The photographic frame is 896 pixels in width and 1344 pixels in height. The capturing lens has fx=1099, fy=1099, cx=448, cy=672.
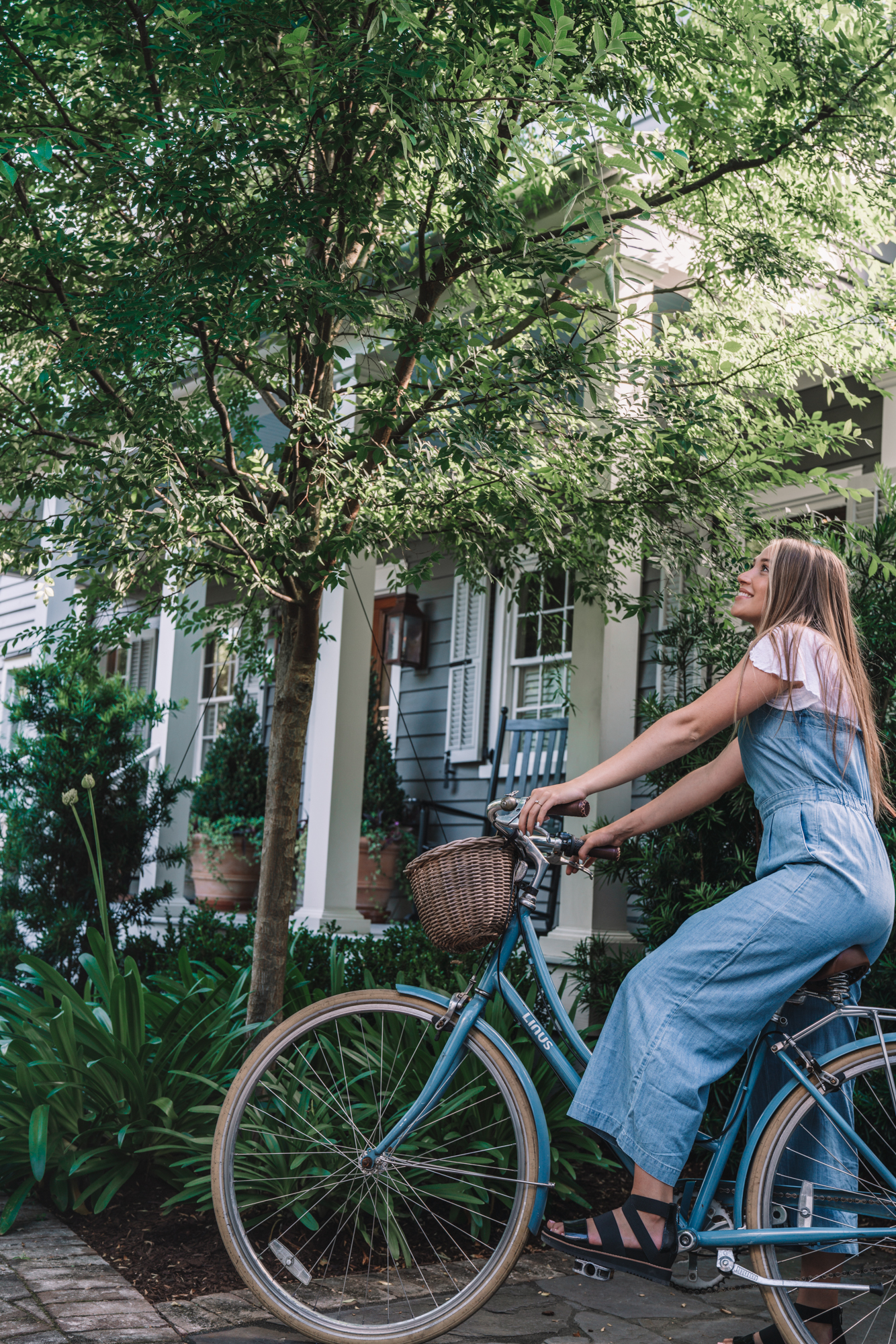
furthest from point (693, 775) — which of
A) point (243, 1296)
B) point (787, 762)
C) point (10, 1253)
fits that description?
point (10, 1253)

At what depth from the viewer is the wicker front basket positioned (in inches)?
85.0

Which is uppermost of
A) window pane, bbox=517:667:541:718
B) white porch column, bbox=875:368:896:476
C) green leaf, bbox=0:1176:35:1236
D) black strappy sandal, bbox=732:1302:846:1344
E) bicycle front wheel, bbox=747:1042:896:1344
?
white porch column, bbox=875:368:896:476

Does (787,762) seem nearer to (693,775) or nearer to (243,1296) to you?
(693,775)

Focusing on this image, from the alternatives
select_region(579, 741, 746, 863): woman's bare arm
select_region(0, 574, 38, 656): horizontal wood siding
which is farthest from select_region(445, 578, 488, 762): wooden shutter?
select_region(579, 741, 746, 863): woman's bare arm

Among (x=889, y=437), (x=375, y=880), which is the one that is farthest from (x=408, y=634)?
(x=889, y=437)

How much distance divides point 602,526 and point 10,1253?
2781 millimetres

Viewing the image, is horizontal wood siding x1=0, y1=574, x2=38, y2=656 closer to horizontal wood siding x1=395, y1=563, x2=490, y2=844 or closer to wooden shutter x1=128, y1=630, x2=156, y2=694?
wooden shutter x1=128, y1=630, x2=156, y2=694

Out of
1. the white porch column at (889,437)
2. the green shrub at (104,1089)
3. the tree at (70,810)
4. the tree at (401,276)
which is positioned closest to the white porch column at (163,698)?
the tree at (70,810)

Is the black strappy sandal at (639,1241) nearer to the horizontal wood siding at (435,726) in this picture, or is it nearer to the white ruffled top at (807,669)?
the white ruffled top at (807,669)

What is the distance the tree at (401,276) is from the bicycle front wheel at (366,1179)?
0.77m

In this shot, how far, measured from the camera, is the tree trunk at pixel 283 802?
3.46 meters

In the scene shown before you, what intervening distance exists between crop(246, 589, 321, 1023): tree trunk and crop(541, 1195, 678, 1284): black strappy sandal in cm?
163

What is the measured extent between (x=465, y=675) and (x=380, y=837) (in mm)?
1422

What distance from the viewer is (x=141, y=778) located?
20.3ft
